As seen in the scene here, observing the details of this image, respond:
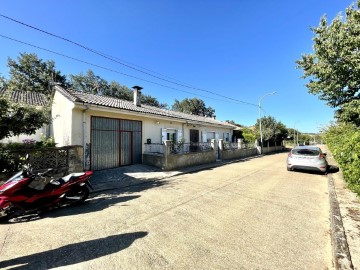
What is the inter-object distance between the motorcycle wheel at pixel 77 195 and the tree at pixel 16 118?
10.1 ft

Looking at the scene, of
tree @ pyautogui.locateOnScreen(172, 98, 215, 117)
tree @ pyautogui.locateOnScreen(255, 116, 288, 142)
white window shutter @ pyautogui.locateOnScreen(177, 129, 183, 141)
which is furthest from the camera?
tree @ pyautogui.locateOnScreen(172, 98, 215, 117)

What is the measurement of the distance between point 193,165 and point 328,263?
398 inches

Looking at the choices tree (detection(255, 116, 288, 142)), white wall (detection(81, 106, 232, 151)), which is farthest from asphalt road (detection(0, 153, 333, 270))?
tree (detection(255, 116, 288, 142))

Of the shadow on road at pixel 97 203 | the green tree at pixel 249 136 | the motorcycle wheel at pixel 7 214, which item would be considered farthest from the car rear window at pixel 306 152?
the green tree at pixel 249 136

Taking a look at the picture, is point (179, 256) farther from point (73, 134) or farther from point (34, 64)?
point (34, 64)

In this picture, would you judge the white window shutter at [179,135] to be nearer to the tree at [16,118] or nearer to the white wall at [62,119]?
the white wall at [62,119]

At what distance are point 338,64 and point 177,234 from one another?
11.4m

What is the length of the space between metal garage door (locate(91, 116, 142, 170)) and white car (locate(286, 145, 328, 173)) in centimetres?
889

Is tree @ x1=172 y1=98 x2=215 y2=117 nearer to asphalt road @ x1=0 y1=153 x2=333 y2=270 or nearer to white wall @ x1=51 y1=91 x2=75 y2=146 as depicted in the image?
white wall @ x1=51 y1=91 x2=75 y2=146

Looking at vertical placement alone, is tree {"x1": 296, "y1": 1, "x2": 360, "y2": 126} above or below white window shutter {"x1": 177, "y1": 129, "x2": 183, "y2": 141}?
above

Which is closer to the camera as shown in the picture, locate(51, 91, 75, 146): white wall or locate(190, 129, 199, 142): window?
locate(51, 91, 75, 146): white wall

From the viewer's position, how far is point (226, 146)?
17.0 meters

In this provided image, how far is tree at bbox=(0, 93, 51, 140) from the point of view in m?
5.72

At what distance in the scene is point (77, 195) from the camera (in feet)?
17.6
